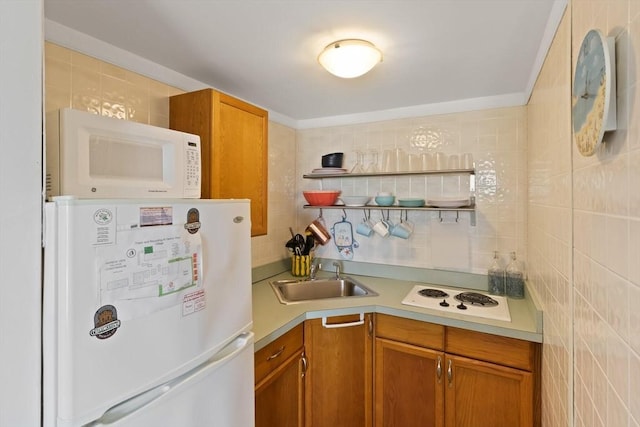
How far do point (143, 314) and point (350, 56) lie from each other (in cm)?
119

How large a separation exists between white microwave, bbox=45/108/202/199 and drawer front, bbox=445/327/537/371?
4.72 feet

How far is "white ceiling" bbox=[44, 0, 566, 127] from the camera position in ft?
3.63

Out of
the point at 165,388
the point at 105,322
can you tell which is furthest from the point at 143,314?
the point at 165,388

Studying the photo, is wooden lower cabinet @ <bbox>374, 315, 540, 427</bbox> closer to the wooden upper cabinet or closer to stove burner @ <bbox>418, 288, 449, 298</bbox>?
stove burner @ <bbox>418, 288, 449, 298</bbox>

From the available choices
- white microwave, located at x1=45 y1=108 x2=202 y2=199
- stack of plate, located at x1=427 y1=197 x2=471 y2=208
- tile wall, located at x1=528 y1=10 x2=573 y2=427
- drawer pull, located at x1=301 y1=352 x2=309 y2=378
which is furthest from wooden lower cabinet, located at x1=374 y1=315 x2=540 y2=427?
white microwave, located at x1=45 y1=108 x2=202 y2=199

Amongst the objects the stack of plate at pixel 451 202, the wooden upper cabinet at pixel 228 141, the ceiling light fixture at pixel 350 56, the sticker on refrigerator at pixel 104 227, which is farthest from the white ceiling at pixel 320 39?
the sticker on refrigerator at pixel 104 227

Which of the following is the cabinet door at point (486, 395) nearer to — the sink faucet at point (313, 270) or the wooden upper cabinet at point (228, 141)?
the sink faucet at point (313, 270)

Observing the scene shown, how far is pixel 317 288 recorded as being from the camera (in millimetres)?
2270

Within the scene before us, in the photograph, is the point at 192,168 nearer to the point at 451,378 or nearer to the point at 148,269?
the point at 148,269

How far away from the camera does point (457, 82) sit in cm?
177
